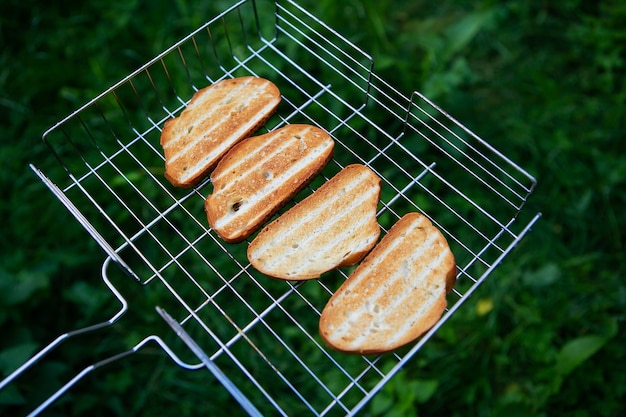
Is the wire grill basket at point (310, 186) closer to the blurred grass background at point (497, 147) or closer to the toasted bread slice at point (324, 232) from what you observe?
the blurred grass background at point (497, 147)

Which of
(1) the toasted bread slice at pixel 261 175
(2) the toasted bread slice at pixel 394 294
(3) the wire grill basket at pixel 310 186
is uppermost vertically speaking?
(1) the toasted bread slice at pixel 261 175

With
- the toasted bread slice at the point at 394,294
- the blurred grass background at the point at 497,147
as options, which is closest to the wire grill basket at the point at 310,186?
the blurred grass background at the point at 497,147

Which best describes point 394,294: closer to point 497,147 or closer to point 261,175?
point 261,175

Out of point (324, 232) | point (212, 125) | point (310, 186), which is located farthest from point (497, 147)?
point (212, 125)

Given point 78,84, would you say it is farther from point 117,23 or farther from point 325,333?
point 325,333

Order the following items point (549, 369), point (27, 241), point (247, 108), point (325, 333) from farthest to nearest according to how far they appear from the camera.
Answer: point (27, 241) → point (549, 369) → point (247, 108) → point (325, 333)

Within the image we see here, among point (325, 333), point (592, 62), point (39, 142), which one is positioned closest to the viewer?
point (325, 333)

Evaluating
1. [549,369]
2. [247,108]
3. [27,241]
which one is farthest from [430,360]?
[27,241]

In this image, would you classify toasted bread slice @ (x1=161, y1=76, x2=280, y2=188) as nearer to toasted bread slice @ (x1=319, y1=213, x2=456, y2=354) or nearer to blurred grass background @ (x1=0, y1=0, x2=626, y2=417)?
toasted bread slice @ (x1=319, y1=213, x2=456, y2=354)
